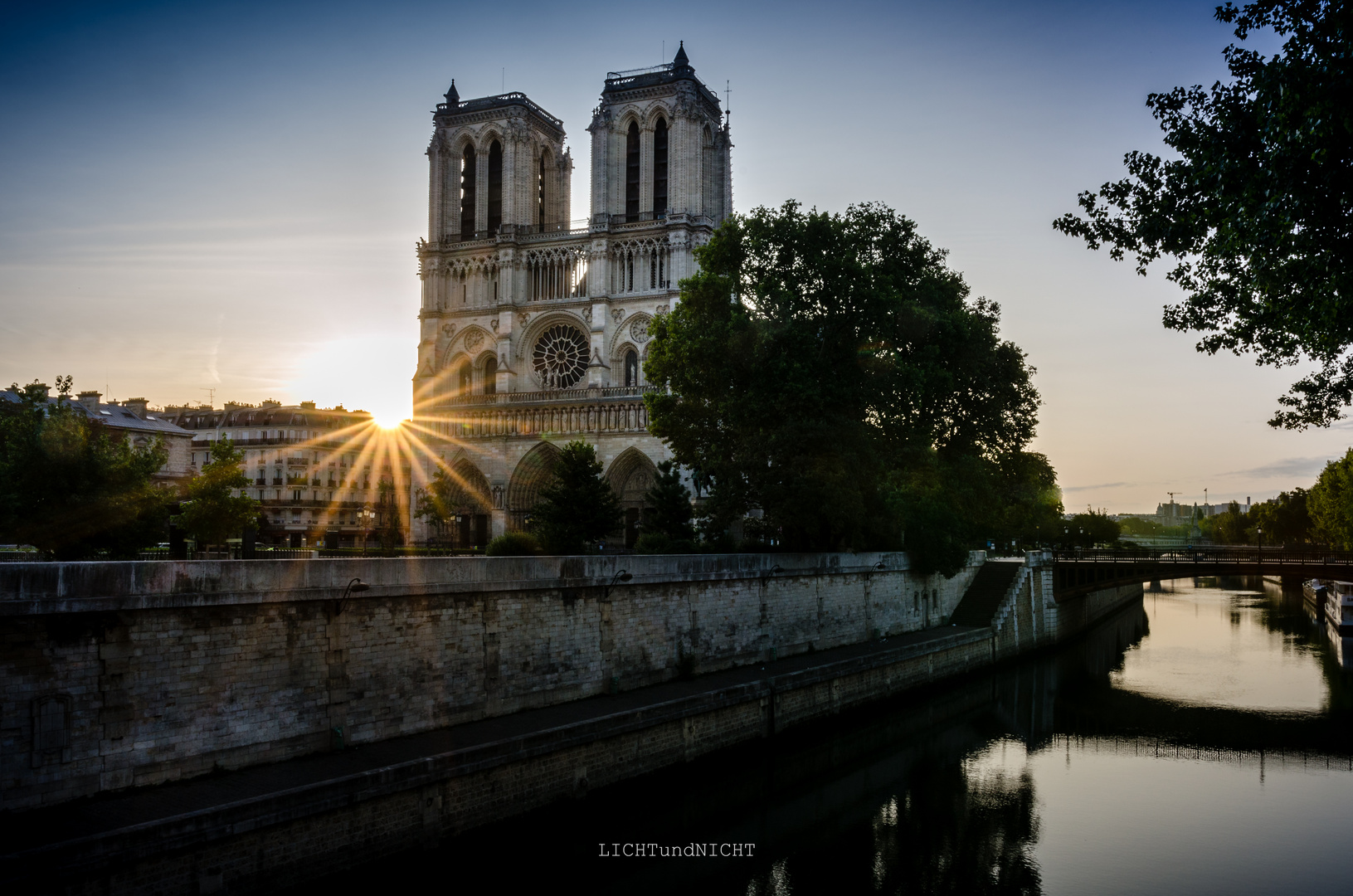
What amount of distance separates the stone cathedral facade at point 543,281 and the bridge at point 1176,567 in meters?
20.5

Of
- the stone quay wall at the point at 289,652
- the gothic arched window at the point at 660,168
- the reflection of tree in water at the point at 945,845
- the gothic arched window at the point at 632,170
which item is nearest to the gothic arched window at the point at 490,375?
the gothic arched window at the point at 632,170

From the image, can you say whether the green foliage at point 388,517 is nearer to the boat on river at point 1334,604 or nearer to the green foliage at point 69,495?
the green foliage at point 69,495

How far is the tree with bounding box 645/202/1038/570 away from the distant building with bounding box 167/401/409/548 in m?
34.4

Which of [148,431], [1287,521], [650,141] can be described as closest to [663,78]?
[650,141]

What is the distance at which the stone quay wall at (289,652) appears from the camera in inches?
428

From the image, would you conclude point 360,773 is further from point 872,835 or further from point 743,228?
point 743,228

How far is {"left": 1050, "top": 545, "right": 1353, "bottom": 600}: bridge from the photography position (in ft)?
119

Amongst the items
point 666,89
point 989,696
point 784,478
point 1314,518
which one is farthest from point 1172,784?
point 1314,518

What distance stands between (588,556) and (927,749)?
370 inches

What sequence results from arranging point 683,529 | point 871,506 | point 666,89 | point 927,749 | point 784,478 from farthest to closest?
point 666,89
point 683,529
point 871,506
point 784,478
point 927,749

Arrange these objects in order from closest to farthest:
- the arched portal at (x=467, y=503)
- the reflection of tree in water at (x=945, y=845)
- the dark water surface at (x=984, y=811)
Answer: the dark water surface at (x=984, y=811) < the reflection of tree in water at (x=945, y=845) < the arched portal at (x=467, y=503)

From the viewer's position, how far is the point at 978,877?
1470cm

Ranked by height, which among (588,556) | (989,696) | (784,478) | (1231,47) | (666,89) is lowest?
(989,696)

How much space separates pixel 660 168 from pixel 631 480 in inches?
706
